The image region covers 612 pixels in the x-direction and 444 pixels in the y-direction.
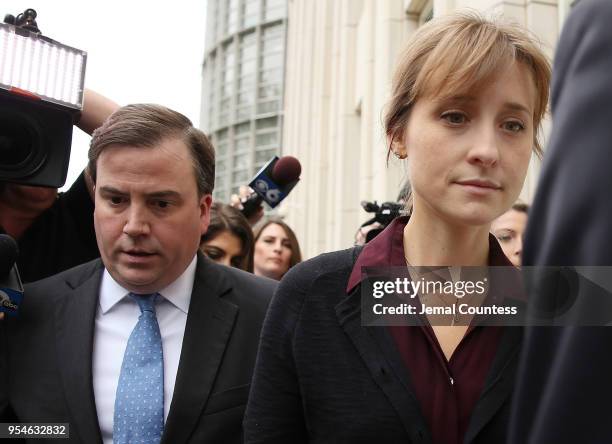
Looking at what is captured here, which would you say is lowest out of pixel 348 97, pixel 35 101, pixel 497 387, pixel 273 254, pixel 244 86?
pixel 497 387

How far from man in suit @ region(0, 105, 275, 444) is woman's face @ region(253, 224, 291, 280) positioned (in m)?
2.32

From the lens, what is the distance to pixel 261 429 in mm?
1363

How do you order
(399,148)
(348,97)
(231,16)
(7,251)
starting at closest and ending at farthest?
1. (399,148)
2. (7,251)
3. (348,97)
4. (231,16)

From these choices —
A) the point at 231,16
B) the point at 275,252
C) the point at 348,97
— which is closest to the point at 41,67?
the point at 275,252

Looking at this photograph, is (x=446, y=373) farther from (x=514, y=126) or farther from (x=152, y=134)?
(x=152, y=134)

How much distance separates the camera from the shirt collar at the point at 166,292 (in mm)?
1973

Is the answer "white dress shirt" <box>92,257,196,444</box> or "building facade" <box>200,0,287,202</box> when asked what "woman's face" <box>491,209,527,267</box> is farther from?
"building facade" <box>200,0,287,202</box>

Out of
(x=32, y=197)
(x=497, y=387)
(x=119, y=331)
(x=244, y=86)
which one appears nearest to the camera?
(x=497, y=387)

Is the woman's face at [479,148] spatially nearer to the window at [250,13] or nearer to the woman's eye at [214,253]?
the woman's eye at [214,253]

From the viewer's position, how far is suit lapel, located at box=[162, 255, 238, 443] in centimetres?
175

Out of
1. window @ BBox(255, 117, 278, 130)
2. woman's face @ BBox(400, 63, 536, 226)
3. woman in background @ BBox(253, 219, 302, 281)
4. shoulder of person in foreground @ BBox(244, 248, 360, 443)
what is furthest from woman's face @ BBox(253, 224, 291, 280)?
window @ BBox(255, 117, 278, 130)

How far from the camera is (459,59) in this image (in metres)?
1.22

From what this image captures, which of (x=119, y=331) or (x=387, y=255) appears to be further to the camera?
(x=119, y=331)

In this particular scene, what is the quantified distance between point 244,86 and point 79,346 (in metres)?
40.2
